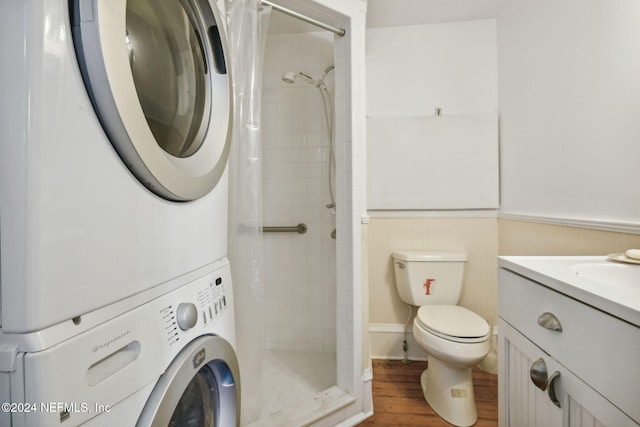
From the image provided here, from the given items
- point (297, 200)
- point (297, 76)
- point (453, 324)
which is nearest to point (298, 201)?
point (297, 200)

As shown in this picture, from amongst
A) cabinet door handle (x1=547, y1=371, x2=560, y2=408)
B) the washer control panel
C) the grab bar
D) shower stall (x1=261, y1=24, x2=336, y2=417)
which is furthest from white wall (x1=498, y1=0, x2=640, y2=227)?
the washer control panel

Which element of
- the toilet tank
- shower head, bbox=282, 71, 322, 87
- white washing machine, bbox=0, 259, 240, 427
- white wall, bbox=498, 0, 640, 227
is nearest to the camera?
white washing machine, bbox=0, 259, 240, 427

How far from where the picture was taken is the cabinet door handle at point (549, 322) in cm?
62

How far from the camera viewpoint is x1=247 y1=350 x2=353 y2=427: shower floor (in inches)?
47.7

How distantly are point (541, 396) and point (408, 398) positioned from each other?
3.23 ft

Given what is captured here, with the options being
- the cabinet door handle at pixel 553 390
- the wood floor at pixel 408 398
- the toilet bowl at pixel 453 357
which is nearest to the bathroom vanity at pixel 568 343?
the cabinet door handle at pixel 553 390

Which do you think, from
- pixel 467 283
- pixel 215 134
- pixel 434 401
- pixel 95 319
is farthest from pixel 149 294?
pixel 467 283

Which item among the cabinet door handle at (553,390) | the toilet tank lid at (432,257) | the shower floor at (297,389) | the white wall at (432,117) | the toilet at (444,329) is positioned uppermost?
the white wall at (432,117)

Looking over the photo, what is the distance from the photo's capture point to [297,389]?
1.46 metres

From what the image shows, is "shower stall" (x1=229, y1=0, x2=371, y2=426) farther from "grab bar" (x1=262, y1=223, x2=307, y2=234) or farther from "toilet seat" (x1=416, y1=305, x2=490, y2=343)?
"toilet seat" (x1=416, y1=305, x2=490, y2=343)

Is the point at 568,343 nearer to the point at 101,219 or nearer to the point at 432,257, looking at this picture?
the point at 101,219

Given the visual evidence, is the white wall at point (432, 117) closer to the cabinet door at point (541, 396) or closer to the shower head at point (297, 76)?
the shower head at point (297, 76)

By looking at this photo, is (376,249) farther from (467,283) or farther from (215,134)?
(215,134)

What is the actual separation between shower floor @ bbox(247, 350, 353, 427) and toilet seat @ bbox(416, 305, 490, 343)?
20.8 inches
